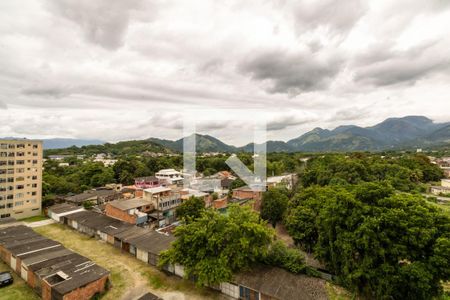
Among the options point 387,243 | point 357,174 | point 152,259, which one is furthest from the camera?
point 357,174

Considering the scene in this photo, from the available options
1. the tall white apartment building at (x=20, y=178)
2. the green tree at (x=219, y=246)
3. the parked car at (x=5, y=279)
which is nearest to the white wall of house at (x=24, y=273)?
the parked car at (x=5, y=279)

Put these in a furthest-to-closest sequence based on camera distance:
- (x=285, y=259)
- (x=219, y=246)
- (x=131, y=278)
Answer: (x=131, y=278)
(x=285, y=259)
(x=219, y=246)

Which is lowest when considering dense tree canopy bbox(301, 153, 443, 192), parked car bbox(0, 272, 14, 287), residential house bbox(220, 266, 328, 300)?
parked car bbox(0, 272, 14, 287)

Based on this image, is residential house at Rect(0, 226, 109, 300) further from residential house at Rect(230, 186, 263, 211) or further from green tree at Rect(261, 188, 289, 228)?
residential house at Rect(230, 186, 263, 211)

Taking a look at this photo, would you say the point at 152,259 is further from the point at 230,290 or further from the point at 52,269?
the point at 230,290

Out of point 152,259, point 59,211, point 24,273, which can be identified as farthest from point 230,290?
point 59,211

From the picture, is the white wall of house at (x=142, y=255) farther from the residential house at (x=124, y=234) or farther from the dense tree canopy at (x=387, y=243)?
the dense tree canopy at (x=387, y=243)

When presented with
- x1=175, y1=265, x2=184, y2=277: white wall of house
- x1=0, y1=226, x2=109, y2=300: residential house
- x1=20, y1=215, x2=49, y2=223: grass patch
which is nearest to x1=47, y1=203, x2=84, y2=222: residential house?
x1=20, y1=215, x2=49, y2=223: grass patch
